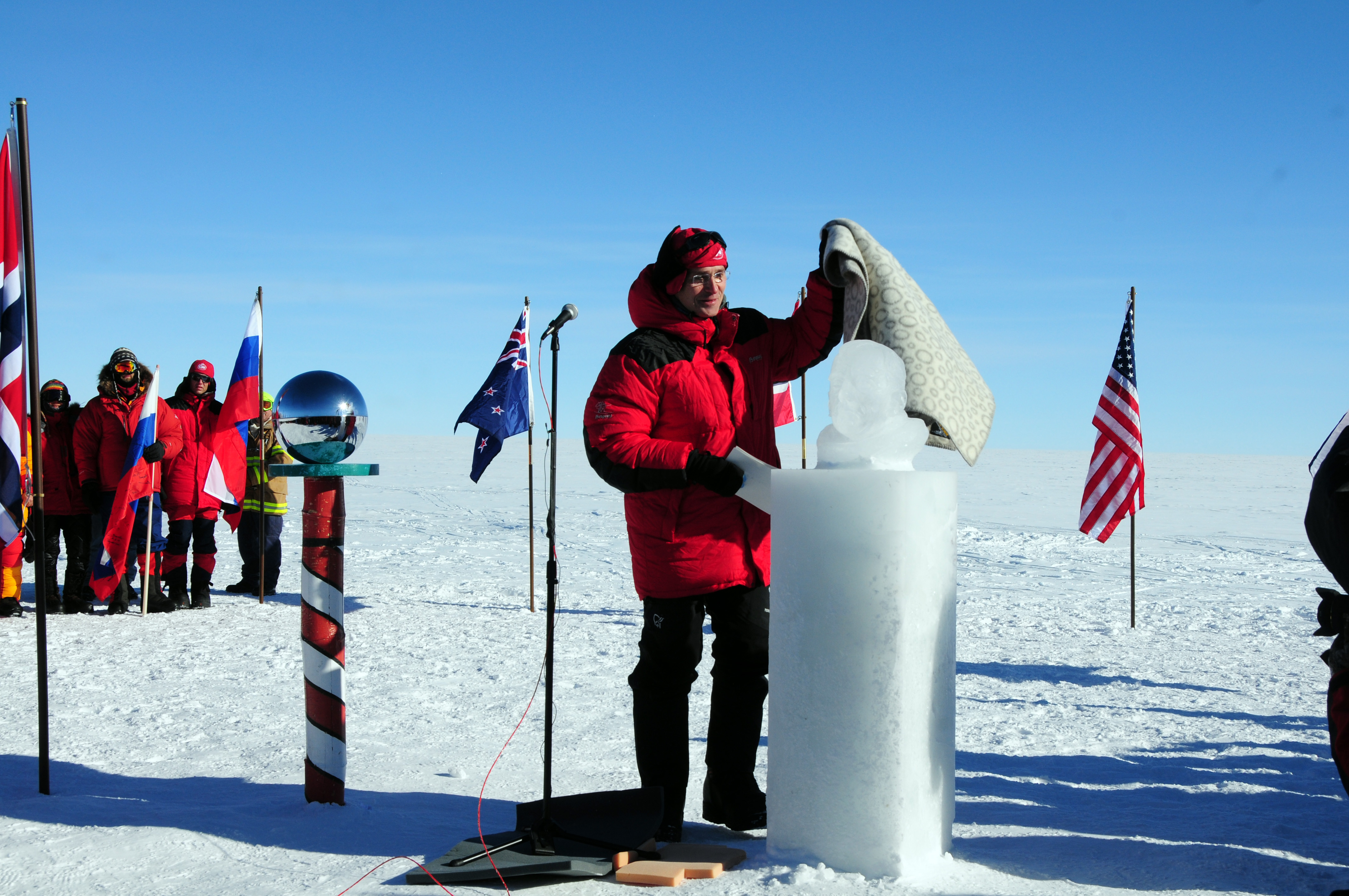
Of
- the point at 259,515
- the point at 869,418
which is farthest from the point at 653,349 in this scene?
the point at 259,515

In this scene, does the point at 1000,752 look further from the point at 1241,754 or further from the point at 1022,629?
the point at 1022,629

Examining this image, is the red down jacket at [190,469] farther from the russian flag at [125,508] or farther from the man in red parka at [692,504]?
the man in red parka at [692,504]

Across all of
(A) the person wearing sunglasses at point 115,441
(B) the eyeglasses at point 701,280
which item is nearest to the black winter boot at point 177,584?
(A) the person wearing sunglasses at point 115,441

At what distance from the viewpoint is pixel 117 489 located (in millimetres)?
→ 8062

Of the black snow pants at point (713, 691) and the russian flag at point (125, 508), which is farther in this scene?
the russian flag at point (125, 508)

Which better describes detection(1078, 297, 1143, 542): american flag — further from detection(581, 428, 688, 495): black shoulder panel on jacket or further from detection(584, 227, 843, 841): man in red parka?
detection(581, 428, 688, 495): black shoulder panel on jacket

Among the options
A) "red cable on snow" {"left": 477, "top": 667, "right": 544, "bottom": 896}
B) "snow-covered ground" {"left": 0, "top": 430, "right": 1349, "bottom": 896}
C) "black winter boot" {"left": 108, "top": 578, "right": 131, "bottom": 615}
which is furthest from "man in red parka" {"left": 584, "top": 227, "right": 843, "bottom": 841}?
"black winter boot" {"left": 108, "top": 578, "right": 131, "bottom": 615}

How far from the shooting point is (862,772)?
268 centimetres

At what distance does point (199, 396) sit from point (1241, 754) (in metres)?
8.12

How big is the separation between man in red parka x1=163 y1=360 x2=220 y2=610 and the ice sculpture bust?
7.22 meters

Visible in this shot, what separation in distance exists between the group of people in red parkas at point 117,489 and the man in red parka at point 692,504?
6113 millimetres

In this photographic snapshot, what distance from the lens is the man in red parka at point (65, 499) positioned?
8352 millimetres

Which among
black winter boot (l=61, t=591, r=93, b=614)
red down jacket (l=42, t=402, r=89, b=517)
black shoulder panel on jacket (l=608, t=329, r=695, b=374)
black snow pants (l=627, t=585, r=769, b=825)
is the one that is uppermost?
black shoulder panel on jacket (l=608, t=329, r=695, b=374)

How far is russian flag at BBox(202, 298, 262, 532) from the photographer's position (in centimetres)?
862
